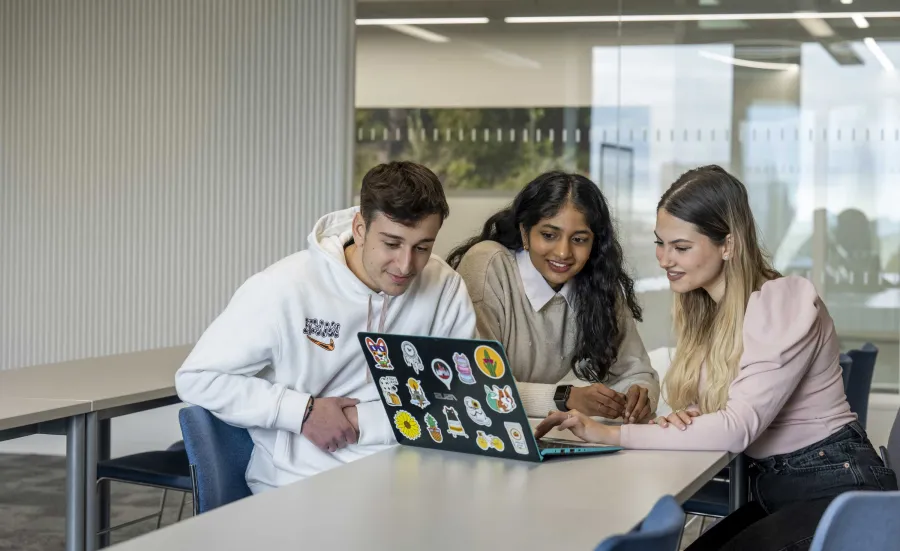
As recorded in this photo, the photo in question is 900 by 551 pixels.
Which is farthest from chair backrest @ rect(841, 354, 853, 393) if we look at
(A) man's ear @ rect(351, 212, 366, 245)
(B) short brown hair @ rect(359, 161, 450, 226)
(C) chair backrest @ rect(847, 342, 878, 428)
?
(A) man's ear @ rect(351, 212, 366, 245)

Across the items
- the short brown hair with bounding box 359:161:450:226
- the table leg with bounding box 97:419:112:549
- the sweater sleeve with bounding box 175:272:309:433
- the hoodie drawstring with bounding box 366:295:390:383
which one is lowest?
the table leg with bounding box 97:419:112:549

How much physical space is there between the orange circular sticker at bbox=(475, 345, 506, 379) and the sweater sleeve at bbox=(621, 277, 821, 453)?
413mm

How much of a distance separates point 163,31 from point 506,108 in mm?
1966

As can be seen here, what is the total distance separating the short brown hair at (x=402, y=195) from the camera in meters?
2.24

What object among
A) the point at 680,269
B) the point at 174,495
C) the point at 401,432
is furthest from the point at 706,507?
the point at 174,495

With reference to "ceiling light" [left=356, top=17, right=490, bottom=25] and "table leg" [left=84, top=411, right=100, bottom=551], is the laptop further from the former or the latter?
"ceiling light" [left=356, top=17, right=490, bottom=25]

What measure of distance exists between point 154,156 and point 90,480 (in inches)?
140

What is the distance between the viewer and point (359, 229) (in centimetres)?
236

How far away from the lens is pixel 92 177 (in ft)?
19.9

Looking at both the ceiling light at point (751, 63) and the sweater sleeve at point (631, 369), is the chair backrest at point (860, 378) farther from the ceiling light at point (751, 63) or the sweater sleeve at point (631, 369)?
the ceiling light at point (751, 63)

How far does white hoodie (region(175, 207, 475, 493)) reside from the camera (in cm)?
228

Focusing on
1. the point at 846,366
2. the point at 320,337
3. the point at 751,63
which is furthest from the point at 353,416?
the point at 751,63

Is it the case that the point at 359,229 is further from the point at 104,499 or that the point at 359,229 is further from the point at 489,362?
the point at 104,499

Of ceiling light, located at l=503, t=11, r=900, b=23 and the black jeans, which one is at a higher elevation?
ceiling light, located at l=503, t=11, r=900, b=23
